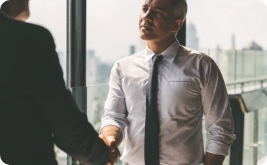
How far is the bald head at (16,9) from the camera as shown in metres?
1.17

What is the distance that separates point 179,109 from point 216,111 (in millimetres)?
191

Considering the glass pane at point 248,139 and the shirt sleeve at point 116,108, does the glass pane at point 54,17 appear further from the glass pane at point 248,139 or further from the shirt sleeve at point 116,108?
the glass pane at point 248,139

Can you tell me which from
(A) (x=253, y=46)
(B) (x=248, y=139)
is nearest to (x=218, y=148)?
(A) (x=253, y=46)

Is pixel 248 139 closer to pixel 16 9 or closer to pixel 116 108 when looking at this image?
pixel 116 108

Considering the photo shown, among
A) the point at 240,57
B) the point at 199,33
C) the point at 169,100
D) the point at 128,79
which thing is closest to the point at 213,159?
the point at 169,100

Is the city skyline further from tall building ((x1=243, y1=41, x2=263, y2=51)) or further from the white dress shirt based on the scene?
the white dress shirt

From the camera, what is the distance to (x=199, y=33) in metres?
2.97

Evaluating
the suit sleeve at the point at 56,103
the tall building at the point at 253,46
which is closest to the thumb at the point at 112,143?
the suit sleeve at the point at 56,103

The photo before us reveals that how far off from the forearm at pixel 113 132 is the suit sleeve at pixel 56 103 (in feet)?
1.50

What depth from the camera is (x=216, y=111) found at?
1778mm

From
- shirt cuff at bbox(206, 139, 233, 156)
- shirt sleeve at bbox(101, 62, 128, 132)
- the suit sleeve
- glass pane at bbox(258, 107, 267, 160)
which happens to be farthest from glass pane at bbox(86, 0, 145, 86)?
glass pane at bbox(258, 107, 267, 160)

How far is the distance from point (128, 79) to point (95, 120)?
683 mm

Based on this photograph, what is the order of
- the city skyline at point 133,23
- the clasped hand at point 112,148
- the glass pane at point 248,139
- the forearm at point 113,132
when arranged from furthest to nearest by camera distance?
the glass pane at point 248,139 < the city skyline at point 133,23 < the forearm at point 113,132 < the clasped hand at point 112,148

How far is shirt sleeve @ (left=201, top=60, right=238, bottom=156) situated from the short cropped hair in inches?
13.2
